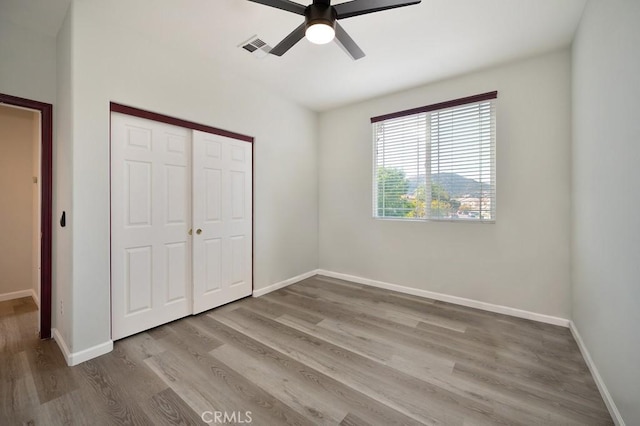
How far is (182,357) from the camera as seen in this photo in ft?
7.03

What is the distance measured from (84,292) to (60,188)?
0.97 metres

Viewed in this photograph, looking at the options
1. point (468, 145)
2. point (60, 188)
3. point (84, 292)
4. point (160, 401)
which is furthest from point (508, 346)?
point (60, 188)

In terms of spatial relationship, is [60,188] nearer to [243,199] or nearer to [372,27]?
[243,199]

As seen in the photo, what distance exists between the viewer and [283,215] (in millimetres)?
4016

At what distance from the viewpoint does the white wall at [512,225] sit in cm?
270

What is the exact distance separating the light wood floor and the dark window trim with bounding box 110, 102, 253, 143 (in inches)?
83.8

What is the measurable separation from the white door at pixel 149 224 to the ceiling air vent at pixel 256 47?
3.62 ft

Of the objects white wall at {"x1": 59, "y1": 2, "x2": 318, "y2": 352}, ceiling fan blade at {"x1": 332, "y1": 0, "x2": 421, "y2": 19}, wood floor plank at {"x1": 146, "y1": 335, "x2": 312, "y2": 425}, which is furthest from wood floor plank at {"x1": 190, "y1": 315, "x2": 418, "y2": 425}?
ceiling fan blade at {"x1": 332, "y1": 0, "x2": 421, "y2": 19}

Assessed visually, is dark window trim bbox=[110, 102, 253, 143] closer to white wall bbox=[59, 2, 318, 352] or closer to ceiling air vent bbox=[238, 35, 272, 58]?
white wall bbox=[59, 2, 318, 352]

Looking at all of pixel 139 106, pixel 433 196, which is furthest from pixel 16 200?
pixel 433 196

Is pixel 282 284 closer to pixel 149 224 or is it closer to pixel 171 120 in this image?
pixel 149 224

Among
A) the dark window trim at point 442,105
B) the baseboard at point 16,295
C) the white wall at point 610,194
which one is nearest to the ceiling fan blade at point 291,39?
the white wall at point 610,194

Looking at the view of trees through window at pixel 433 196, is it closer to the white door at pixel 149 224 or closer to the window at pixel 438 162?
the window at pixel 438 162

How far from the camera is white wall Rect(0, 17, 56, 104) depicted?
214cm
